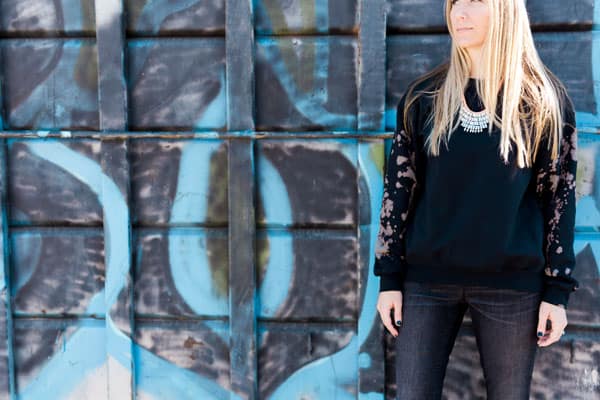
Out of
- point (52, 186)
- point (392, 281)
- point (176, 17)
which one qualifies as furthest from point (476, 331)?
point (52, 186)

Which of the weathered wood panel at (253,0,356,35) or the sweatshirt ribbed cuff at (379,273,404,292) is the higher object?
the weathered wood panel at (253,0,356,35)

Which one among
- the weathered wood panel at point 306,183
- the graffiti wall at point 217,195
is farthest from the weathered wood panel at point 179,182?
the weathered wood panel at point 306,183

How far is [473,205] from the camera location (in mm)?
1837

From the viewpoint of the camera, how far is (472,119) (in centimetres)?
189

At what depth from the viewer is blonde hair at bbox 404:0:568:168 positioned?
1.85 metres

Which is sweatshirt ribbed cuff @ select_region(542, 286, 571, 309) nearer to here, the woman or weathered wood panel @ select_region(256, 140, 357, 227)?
the woman

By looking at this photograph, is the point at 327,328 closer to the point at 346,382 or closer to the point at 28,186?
the point at 346,382

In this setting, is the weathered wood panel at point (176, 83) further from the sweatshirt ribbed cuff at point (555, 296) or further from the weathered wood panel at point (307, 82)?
the sweatshirt ribbed cuff at point (555, 296)

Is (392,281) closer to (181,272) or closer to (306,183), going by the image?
(306,183)

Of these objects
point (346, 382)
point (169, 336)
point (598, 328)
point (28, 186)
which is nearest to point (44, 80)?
point (28, 186)

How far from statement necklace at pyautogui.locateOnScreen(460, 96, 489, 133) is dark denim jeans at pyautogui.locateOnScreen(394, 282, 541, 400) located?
19.6 inches

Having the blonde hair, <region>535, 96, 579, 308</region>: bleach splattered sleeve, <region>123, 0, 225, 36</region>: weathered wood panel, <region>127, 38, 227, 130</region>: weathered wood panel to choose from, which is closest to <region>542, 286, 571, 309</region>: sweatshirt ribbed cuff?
<region>535, 96, 579, 308</region>: bleach splattered sleeve

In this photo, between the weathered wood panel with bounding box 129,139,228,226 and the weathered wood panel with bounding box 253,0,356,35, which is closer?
the weathered wood panel with bounding box 253,0,356,35

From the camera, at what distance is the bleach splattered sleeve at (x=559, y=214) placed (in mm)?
1851
